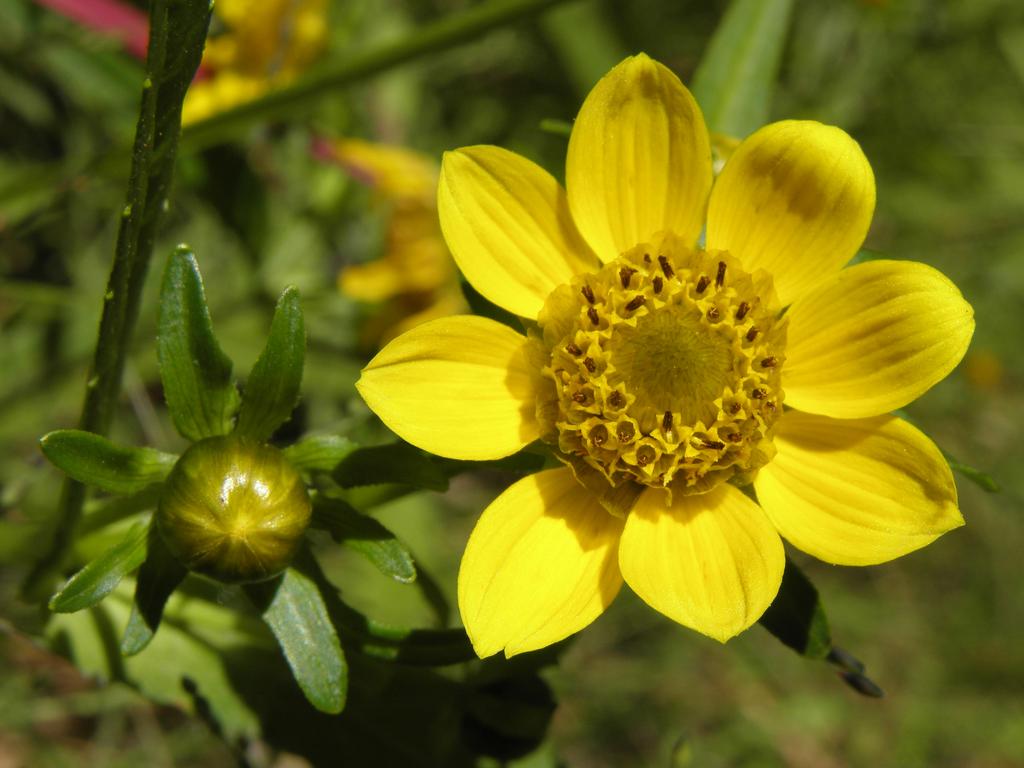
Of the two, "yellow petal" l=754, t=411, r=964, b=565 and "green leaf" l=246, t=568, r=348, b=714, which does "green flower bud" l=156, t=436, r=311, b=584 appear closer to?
"green leaf" l=246, t=568, r=348, b=714

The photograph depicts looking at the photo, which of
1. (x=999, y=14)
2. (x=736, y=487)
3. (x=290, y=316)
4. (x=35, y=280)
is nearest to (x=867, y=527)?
(x=736, y=487)

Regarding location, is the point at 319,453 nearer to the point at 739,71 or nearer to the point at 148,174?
the point at 148,174

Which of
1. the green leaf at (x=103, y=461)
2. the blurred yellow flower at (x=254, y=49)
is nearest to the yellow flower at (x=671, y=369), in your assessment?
the green leaf at (x=103, y=461)

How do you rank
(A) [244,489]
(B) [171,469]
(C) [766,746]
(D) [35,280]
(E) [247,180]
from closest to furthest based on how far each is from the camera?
(A) [244,489] → (B) [171,469] → (E) [247,180] → (D) [35,280] → (C) [766,746]

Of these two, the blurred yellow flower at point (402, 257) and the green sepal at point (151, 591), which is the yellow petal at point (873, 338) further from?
the blurred yellow flower at point (402, 257)

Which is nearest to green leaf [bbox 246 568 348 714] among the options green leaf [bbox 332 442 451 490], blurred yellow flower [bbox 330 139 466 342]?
green leaf [bbox 332 442 451 490]

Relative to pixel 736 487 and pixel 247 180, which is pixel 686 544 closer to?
pixel 736 487

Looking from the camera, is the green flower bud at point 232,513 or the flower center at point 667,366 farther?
the flower center at point 667,366
